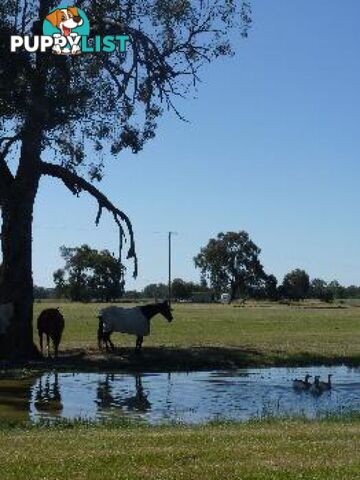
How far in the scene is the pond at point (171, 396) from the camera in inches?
623

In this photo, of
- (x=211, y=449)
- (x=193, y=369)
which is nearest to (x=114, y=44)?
(x=193, y=369)

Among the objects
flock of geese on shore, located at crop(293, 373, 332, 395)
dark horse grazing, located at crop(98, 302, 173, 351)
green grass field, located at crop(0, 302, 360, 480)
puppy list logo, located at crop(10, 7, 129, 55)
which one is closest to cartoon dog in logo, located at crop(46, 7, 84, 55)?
puppy list logo, located at crop(10, 7, 129, 55)

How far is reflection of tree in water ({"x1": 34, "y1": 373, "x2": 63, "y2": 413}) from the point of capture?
16703mm

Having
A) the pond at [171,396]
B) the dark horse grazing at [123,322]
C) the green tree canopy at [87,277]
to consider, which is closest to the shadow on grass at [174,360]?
A: the dark horse grazing at [123,322]

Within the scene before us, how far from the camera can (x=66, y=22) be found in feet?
89.7

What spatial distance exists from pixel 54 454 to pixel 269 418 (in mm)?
5539

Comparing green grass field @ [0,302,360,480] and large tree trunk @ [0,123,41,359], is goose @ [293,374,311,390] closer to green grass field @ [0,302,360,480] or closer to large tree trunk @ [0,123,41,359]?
green grass field @ [0,302,360,480]

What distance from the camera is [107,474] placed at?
8.54 meters

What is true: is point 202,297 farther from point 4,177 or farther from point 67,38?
point 67,38

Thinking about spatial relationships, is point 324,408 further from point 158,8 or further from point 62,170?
point 158,8

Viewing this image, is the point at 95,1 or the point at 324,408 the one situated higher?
the point at 95,1

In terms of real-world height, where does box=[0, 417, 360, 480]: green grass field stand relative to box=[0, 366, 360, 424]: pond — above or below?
above

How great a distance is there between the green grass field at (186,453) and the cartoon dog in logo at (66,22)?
16829 millimetres

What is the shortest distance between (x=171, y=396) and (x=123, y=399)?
3.64 feet
